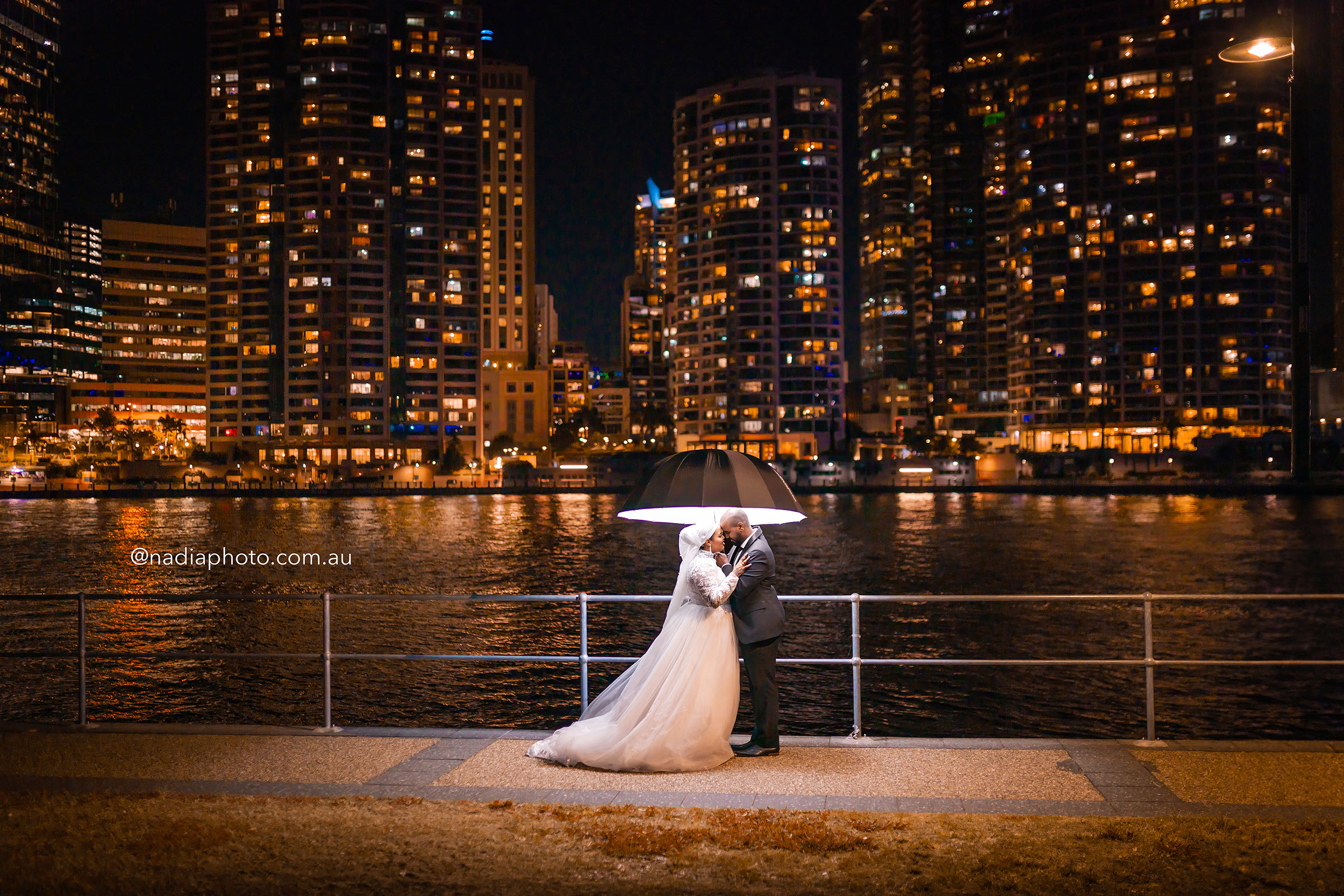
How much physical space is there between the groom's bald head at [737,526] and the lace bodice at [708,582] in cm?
27

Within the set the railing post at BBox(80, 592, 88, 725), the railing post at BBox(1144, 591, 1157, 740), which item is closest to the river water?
the railing post at BBox(80, 592, 88, 725)

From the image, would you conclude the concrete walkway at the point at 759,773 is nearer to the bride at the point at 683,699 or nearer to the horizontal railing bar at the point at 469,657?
the bride at the point at 683,699

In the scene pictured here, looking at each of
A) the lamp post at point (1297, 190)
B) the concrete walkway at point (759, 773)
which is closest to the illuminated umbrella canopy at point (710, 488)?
the concrete walkway at point (759, 773)

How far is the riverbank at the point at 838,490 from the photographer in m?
122

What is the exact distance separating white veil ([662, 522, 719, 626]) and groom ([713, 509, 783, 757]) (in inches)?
6.0

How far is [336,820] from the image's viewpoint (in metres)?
6.61

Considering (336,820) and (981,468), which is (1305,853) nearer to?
(336,820)

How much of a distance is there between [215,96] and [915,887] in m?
222

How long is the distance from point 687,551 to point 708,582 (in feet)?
1.13

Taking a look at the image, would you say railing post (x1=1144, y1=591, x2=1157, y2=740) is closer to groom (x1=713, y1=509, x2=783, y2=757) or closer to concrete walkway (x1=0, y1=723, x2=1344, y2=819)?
concrete walkway (x1=0, y1=723, x2=1344, y2=819)

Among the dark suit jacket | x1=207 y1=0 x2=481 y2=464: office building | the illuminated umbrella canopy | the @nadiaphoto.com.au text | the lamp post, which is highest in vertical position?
x1=207 y1=0 x2=481 y2=464: office building

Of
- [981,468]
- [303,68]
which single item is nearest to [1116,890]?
[981,468]

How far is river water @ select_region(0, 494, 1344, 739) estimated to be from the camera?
2219 cm

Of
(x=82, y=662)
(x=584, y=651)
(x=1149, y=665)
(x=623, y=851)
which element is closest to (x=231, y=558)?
(x=82, y=662)
